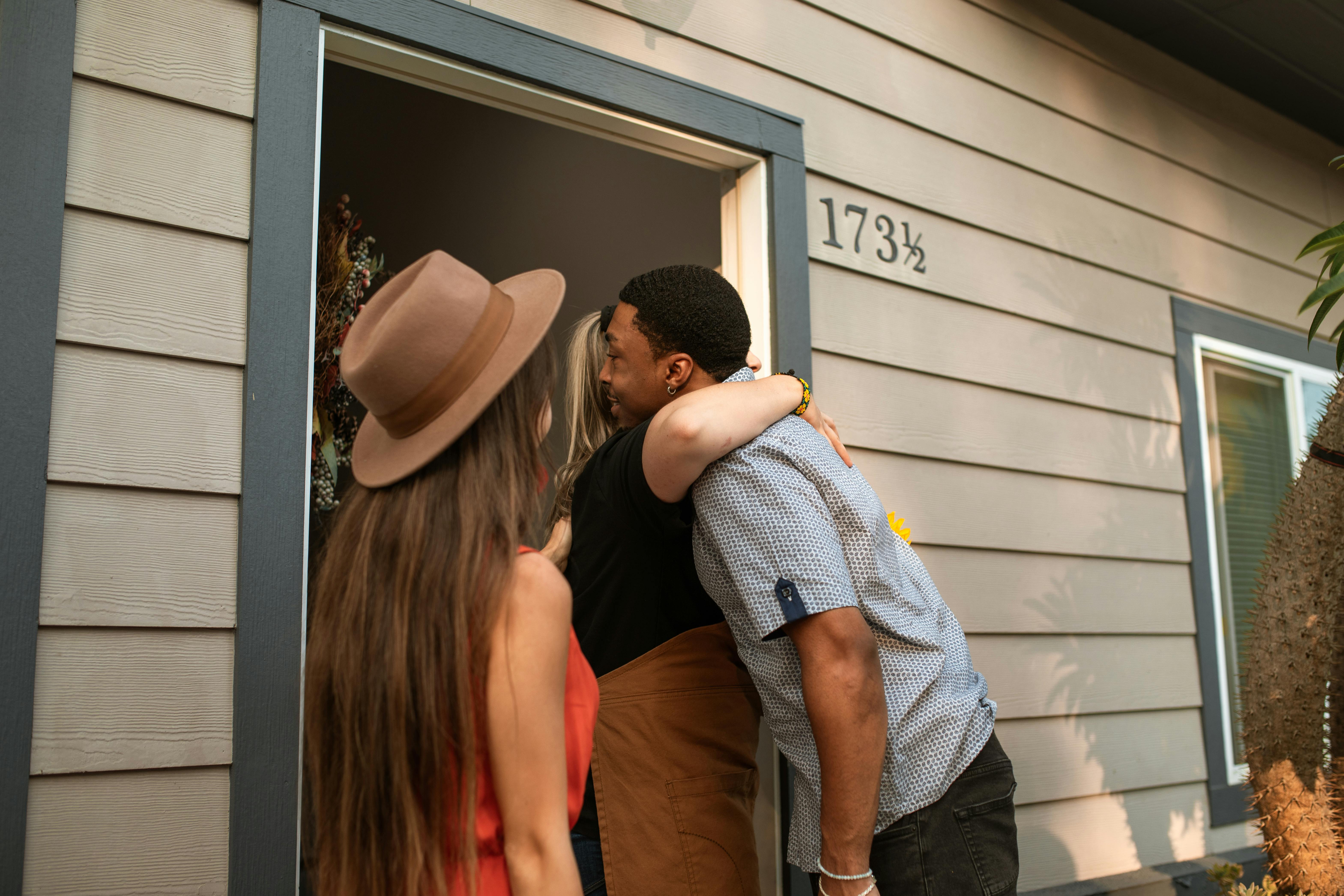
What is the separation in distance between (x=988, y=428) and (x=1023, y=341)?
35 centimetres

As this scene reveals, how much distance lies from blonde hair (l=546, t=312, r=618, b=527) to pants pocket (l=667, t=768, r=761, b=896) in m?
0.67

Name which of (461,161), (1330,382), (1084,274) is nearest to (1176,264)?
(1084,274)

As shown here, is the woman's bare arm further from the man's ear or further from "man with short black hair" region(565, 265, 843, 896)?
the man's ear

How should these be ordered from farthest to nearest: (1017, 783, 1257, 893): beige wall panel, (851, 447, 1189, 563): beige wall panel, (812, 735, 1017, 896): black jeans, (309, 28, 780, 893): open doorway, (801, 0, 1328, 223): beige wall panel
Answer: (309, 28, 780, 893): open doorway
(801, 0, 1328, 223): beige wall panel
(1017, 783, 1257, 893): beige wall panel
(851, 447, 1189, 563): beige wall panel
(812, 735, 1017, 896): black jeans

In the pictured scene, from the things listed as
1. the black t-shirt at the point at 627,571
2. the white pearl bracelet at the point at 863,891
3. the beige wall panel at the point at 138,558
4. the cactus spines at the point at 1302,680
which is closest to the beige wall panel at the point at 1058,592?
the cactus spines at the point at 1302,680

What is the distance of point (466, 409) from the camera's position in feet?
3.69

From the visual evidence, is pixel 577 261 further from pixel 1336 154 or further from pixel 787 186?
pixel 1336 154

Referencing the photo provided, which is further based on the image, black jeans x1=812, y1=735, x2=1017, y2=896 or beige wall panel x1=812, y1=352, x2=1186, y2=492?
beige wall panel x1=812, y1=352, x2=1186, y2=492

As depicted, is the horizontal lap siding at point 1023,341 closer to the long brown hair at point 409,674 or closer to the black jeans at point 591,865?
the black jeans at point 591,865

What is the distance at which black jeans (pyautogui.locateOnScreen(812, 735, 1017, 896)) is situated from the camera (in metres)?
1.49

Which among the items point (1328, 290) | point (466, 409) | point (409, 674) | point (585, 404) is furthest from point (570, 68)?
point (1328, 290)

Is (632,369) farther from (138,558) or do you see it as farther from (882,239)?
(882,239)

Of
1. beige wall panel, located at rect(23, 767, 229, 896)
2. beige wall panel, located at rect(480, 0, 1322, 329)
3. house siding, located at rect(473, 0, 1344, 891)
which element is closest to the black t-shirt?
beige wall panel, located at rect(23, 767, 229, 896)

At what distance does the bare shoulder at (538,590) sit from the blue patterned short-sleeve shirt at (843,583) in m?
0.40
